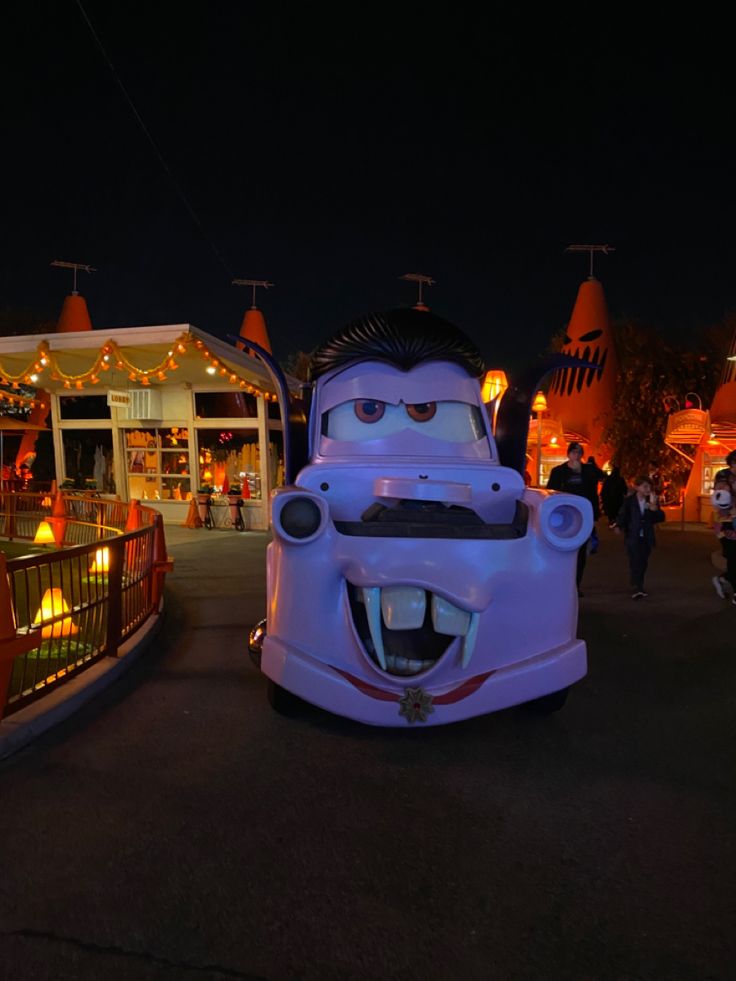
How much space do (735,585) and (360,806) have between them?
6.03 meters

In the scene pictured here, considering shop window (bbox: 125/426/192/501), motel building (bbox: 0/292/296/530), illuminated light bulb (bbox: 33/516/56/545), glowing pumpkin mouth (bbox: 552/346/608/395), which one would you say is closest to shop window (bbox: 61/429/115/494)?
motel building (bbox: 0/292/296/530)

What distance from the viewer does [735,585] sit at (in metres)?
7.12

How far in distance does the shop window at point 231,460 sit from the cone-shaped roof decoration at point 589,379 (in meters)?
10.9

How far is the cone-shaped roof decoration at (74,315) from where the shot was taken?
83.6 ft

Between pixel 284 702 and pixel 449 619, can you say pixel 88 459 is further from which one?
pixel 449 619

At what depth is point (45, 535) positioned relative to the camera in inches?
433

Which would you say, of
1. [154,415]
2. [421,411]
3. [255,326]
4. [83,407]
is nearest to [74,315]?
[255,326]

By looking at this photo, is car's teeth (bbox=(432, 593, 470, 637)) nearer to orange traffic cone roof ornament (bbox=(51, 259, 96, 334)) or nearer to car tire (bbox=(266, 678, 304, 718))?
car tire (bbox=(266, 678, 304, 718))

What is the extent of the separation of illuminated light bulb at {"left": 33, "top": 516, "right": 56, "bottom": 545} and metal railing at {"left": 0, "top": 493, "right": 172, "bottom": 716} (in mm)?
3047

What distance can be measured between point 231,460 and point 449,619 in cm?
1160

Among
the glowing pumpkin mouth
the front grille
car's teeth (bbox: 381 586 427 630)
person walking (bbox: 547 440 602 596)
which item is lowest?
car's teeth (bbox: 381 586 427 630)

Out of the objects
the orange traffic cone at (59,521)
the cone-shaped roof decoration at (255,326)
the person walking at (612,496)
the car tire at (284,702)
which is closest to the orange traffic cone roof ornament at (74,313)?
the cone-shaped roof decoration at (255,326)

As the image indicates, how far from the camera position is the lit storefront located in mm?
12477

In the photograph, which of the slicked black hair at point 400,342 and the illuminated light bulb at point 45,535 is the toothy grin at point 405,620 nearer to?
the slicked black hair at point 400,342
